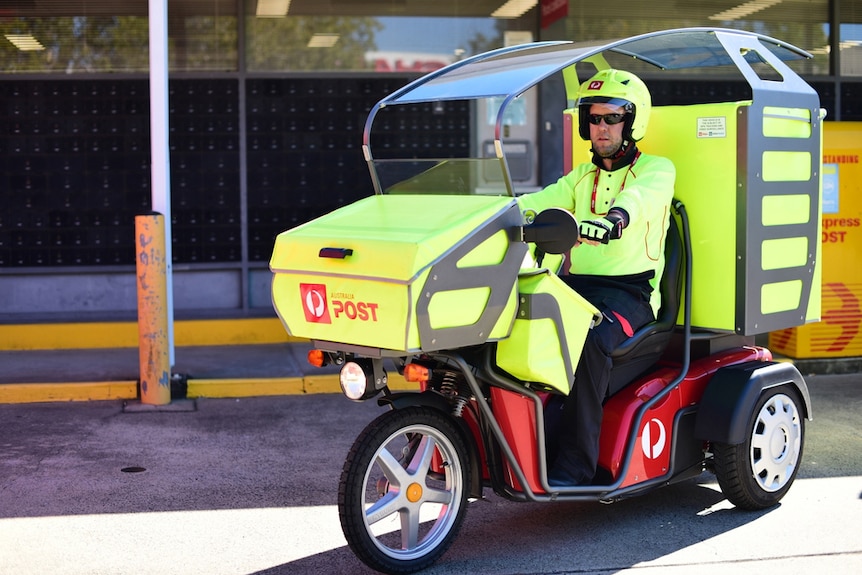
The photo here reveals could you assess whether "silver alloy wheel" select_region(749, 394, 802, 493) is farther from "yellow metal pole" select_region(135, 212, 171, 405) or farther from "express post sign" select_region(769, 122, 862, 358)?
"yellow metal pole" select_region(135, 212, 171, 405)

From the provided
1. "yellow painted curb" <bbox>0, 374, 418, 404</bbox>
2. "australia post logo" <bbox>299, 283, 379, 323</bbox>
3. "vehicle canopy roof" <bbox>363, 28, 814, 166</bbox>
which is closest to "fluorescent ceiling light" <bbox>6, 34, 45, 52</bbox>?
"yellow painted curb" <bbox>0, 374, 418, 404</bbox>

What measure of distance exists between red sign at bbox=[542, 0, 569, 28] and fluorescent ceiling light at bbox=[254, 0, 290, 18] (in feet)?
8.16

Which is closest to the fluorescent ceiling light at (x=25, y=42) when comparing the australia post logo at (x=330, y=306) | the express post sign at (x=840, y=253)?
the express post sign at (x=840, y=253)

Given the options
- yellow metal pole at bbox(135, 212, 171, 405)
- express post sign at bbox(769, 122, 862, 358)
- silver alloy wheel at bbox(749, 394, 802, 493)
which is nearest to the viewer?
silver alloy wheel at bbox(749, 394, 802, 493)

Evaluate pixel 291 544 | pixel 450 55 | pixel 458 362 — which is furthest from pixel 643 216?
pixel 450 55

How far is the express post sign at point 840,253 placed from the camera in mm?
9031

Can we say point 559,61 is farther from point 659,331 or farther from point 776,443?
point 776,443

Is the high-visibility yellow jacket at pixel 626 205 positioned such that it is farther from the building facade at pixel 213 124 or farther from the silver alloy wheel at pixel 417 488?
the building facade at pixel 213 124

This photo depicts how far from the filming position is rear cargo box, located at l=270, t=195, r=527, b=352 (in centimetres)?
436

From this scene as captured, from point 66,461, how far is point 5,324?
404 cm

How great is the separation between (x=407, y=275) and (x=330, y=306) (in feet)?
1.50

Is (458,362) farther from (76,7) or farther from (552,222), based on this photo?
(76,7)

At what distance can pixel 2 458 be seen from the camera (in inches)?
266

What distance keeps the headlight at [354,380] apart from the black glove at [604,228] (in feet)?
3.47
